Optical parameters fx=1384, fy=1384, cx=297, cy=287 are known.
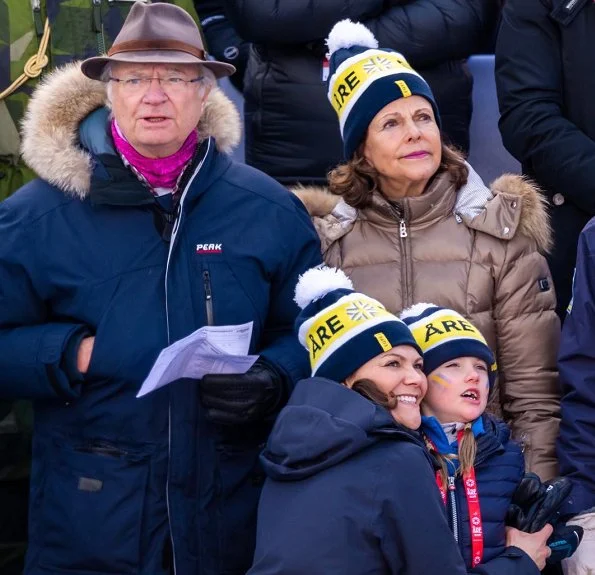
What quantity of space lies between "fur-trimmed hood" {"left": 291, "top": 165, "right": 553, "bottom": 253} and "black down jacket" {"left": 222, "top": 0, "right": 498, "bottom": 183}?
791 mm

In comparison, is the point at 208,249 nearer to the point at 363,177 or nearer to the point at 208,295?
the point at 208,295

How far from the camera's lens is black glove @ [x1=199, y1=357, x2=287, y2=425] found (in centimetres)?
391

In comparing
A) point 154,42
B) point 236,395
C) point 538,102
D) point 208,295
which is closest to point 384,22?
point 538,102

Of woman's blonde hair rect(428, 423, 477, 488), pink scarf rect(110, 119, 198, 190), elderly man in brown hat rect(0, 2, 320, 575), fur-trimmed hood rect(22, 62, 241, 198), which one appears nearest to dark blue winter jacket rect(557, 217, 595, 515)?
woman's blonde hair rect(428, 423, 477, 488)

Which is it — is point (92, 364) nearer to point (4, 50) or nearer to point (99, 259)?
point (99, 259)

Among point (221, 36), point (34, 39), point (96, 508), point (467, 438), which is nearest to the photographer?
point (467, 438)

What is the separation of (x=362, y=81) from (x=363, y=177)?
0.32 metres

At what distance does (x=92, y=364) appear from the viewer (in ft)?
13.0

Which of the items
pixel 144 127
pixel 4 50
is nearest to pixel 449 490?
pixel 144 127

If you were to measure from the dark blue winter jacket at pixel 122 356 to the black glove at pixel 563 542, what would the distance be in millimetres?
870

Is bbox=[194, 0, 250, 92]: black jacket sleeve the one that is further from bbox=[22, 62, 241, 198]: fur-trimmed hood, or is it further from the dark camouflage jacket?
bbox=[22, 62, 241, 198]: fur-trimmed hood

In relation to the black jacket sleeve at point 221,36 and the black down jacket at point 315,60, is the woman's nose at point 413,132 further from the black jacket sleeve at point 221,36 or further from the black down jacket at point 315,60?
the black jacket sleeve at point 221,36

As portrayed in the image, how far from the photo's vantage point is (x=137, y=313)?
4.00 metres

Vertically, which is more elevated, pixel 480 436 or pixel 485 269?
pixel 485 269
